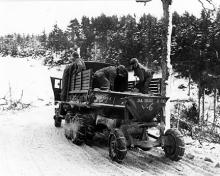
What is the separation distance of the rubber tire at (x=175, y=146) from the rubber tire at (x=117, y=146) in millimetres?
1349

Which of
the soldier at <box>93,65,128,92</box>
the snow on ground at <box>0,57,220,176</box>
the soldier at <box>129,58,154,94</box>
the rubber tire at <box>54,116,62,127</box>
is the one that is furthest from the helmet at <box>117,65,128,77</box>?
the rubber tire at <box>54,116,62,127</box>


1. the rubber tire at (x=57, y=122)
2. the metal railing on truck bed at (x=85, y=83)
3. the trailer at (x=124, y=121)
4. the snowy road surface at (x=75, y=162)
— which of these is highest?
the metal railing on truck bed at (x=85, y=83)

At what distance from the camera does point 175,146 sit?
8203 millimetres

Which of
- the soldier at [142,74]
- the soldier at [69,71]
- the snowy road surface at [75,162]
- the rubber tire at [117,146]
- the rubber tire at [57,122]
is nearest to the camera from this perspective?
the snowy road surface at [75,162]

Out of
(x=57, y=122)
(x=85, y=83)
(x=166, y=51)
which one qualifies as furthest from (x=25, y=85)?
(x=85, y=83)

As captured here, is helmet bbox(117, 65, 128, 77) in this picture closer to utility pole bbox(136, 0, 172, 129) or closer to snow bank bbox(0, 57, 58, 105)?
utility pole bbox(136, 0, 172, 129)

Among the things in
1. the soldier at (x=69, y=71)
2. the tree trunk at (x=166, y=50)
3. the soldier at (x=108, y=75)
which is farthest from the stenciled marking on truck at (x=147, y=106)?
the soldier at (x=69, y=71)

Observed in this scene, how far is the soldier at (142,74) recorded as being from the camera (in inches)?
369

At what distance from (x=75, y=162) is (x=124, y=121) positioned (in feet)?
5.21

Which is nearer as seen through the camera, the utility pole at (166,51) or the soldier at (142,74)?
the soldier at (142,74)

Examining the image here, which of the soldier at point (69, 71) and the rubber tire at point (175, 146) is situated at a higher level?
the soldier at point (69, 71)

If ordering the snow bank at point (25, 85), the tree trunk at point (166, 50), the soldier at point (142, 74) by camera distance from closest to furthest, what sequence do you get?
the soldier at point (142, 74) → the tree trunk at point (166, 50) → the snow bank at point (25, 85)

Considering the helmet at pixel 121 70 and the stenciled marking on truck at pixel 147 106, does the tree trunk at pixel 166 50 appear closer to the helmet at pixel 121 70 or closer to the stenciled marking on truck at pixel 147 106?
the helmet at pixel 121 70

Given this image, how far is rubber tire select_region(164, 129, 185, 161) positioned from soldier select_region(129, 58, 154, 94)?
1.65 m
